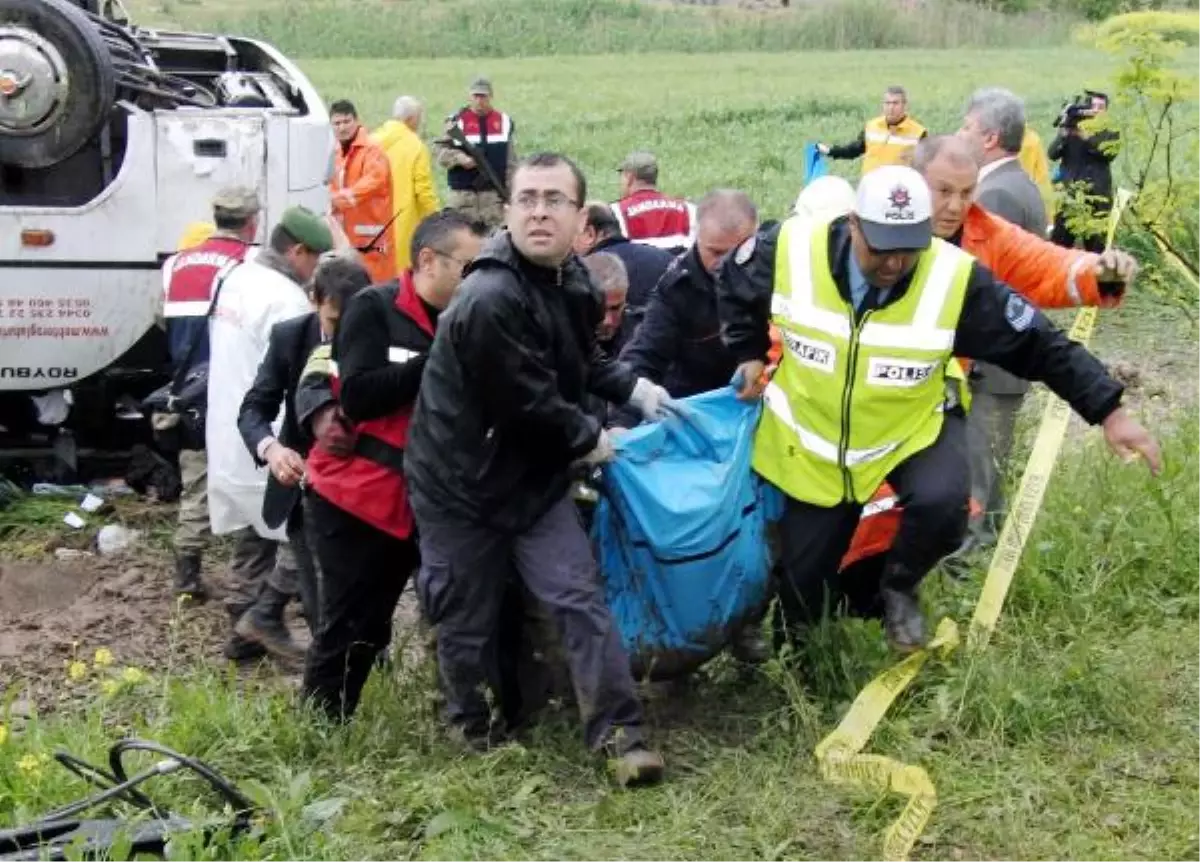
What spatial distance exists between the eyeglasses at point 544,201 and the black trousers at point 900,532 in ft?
3.84

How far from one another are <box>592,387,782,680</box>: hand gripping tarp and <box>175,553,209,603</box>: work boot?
8.14 ft

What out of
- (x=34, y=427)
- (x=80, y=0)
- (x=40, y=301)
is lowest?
(x=34, y=427)

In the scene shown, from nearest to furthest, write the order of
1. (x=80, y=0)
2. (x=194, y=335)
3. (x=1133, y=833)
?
(x=1133, y=833), (x=194, y=335), (x=80, y=0)

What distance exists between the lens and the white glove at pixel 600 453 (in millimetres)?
4688

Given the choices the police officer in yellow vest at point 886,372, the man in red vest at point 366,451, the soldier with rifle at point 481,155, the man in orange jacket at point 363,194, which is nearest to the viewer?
the police officer in yellow vest at point 886,372

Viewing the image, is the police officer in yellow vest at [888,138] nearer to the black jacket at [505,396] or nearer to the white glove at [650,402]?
the white glove at [650,402]

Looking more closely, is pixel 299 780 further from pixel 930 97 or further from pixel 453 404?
pixel 930 97

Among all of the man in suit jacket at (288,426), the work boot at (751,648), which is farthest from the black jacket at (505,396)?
the work boot at (751,648)

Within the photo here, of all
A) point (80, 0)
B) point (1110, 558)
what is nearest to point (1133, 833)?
point (1110, 558)

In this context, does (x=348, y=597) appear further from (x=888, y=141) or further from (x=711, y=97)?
(x=711, y=97)

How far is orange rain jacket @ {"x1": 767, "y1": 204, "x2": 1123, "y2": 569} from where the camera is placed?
5.48 metres

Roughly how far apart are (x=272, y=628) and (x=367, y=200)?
18.0 ft

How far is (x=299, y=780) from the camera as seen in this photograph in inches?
171

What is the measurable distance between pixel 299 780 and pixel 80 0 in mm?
6118
